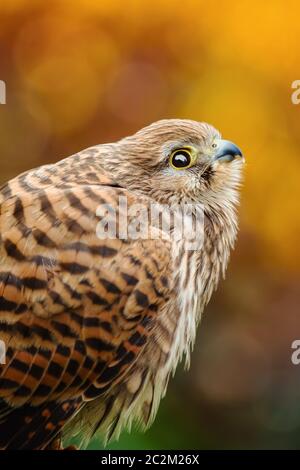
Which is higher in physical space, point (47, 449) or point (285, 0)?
point (285, 0)

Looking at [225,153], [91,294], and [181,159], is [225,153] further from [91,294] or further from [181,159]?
[91,294]

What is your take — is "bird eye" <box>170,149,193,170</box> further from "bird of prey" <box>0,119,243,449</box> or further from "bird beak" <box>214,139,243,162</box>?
"bird beak" <box>214,139,243,162</box>

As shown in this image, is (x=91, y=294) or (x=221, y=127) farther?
(x=221, y=127)

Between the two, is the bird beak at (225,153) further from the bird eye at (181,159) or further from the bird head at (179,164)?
the bird eye at (181,159)

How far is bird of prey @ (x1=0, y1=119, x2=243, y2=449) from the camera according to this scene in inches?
113

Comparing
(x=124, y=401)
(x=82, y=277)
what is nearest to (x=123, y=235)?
(x=82, y=277)

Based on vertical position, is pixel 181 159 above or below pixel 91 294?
above

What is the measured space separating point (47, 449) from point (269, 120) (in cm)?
268

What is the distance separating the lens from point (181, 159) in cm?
327

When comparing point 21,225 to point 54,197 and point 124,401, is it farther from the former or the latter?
point 124,401

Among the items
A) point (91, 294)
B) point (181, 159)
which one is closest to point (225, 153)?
point (181, 159)

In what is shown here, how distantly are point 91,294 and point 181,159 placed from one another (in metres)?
0.71

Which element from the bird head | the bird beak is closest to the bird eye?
the bird head

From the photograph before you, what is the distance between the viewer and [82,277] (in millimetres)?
2896
